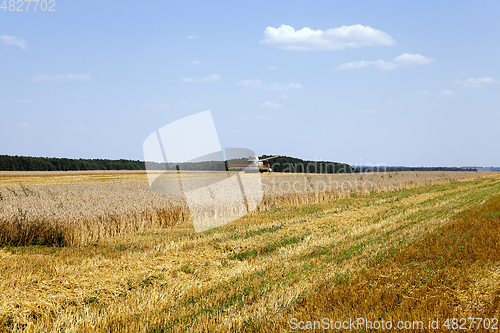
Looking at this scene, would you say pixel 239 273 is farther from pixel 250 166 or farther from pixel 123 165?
pixel 123 165

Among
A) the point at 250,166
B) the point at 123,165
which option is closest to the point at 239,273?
the point at 250,166

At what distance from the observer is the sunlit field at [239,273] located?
6258 millimetres

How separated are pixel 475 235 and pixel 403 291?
14.9 ft

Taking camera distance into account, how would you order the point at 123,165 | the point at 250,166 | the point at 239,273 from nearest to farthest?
1. the point at 239,273
2. the point at 250,166
3. the point at 123,165

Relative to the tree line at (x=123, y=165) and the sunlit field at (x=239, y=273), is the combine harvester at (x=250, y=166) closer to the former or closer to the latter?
the tree line at (x=123, y=165)

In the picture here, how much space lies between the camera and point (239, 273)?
937cm

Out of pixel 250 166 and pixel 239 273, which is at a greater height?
pixel 250 166

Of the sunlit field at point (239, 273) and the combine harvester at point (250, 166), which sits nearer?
the sunlit field at point (239, 273)

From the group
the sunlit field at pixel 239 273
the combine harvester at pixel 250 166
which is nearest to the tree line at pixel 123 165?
the combine harvester at pixel 250 166

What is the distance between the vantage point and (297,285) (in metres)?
7.79

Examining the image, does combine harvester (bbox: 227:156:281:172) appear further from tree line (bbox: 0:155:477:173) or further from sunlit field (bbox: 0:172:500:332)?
sunlit field (bbox: 0:172:500:332)

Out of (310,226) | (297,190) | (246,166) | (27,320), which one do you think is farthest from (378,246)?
(246,166)

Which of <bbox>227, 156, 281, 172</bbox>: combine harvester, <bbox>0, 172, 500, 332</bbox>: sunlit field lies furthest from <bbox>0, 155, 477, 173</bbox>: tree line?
<bbox>0, 172, 500, 332</bbox>: sunlit field

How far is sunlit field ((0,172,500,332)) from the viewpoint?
20.5 feet
